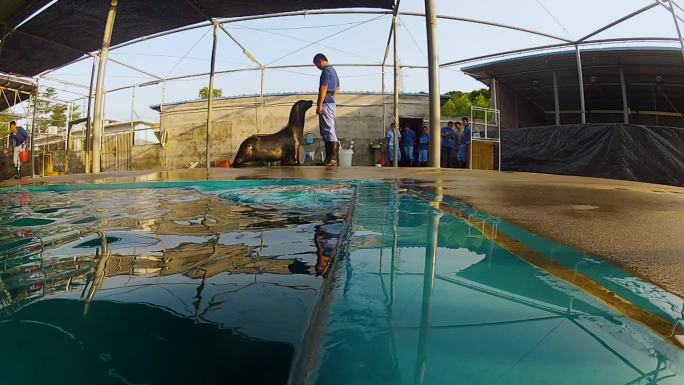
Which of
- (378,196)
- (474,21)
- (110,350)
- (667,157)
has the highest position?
(474,21)

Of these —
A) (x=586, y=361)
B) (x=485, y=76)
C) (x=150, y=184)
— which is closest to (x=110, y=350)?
(x=586, y=361)

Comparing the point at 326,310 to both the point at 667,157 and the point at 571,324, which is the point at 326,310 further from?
the point at 667,157

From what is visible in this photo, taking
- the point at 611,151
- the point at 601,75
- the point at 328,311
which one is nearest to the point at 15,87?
the point at 328,311

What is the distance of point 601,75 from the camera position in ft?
53.1

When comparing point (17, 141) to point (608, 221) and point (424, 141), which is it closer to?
point (424, 141)

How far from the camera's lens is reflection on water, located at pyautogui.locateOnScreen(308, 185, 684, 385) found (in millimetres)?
597

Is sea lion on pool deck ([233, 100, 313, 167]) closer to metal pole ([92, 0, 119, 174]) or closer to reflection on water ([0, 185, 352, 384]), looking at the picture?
metal pole ([92, 0, 119, 174])

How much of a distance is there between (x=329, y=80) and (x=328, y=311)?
6464mm

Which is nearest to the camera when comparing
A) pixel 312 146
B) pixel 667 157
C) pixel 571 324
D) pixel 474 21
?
pixel 571 324

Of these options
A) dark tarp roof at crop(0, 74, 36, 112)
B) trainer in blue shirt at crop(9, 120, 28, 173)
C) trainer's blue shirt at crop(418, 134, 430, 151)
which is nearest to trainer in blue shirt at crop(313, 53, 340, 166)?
trainer's blue shirt at crop(418, 134, 430, 151)

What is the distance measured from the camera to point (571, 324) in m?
0.78

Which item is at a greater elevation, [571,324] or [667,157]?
[667,157]

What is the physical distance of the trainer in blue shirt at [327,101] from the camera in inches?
267

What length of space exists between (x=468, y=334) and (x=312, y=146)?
13.6 metres
